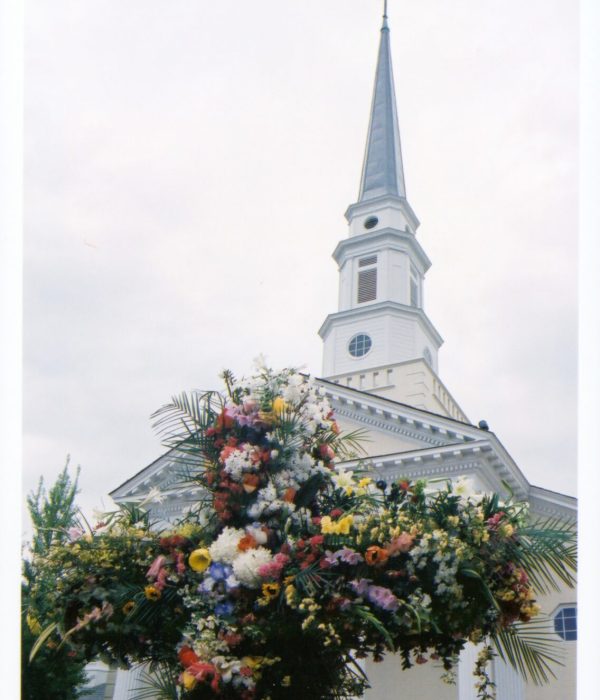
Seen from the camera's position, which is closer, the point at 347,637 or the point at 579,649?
the point at 579,649

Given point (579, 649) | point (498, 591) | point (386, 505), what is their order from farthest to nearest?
point (386, 505)
point (498, 591)
point (579, 649)

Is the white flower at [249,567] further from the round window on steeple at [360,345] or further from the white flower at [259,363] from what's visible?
the round window on steeple at [360,345]

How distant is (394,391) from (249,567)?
1696cm

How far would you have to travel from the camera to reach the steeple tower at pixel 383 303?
2162cm

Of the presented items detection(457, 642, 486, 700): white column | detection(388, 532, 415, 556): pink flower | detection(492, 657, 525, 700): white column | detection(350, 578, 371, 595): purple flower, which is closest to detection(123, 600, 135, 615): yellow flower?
detection(350, 578, 371, 595): purple flower

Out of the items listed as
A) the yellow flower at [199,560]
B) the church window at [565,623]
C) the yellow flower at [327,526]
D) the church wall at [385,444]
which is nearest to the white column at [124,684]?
the church wall at [385,444]

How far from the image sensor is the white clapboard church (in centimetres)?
1664

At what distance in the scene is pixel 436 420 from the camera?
1806 cm

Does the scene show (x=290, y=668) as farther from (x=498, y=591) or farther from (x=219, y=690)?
(x=498, y=591)

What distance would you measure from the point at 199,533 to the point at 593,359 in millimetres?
2729

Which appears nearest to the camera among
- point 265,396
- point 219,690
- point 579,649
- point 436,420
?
point 579,649

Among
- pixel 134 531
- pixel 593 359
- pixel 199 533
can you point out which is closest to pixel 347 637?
pixel 199 533

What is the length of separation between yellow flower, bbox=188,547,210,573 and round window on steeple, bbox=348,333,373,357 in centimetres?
1936

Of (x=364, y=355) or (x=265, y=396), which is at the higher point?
(x=364, y=355)
